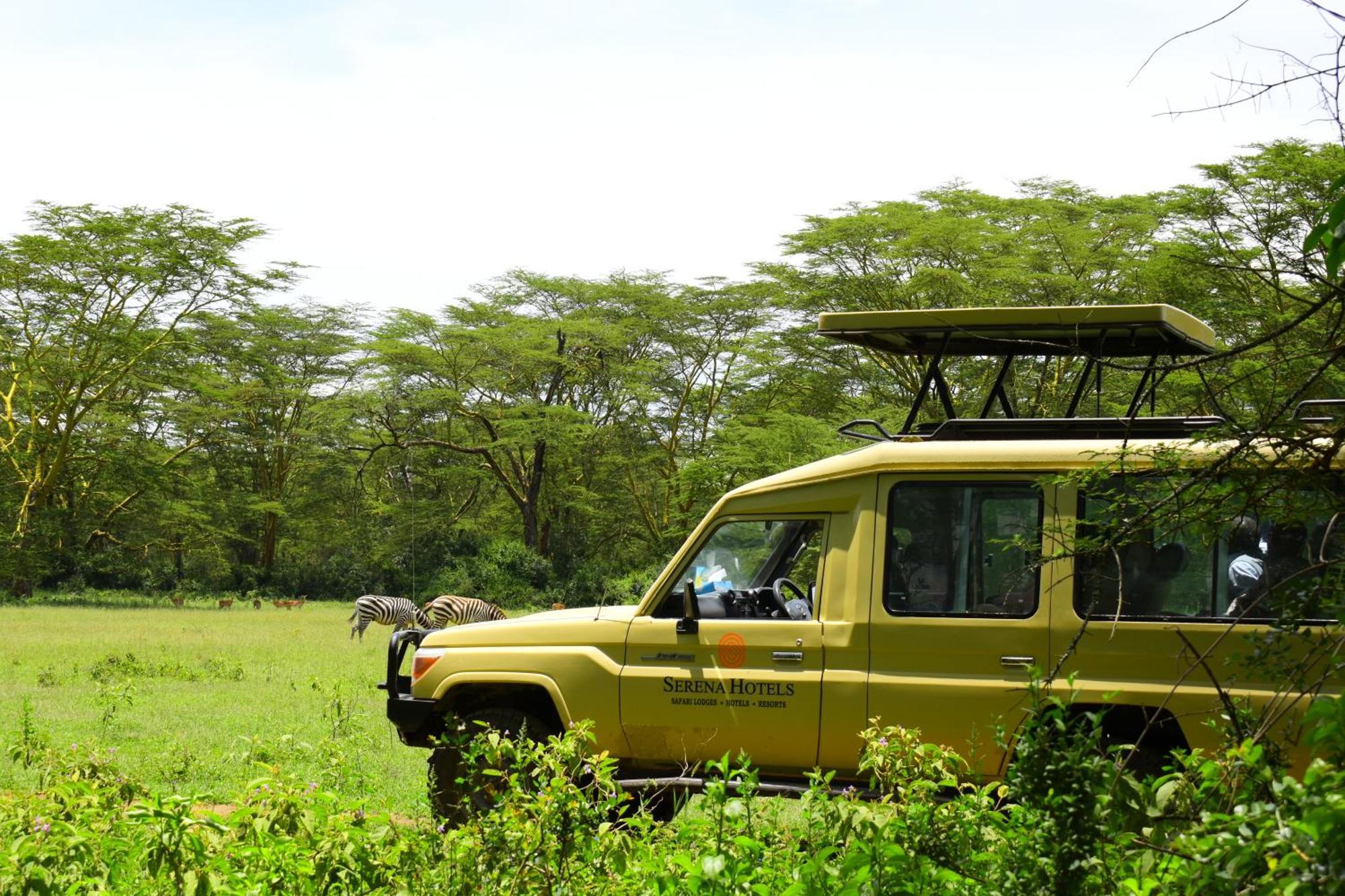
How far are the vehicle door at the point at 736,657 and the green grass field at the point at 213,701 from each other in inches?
43.0

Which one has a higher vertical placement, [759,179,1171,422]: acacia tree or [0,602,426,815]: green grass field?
[759,179,1171,422]: acacia tree

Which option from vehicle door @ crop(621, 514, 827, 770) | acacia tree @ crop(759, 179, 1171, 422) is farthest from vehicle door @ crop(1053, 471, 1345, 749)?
acacia tree @ crop(759, 179, 1171, 422)

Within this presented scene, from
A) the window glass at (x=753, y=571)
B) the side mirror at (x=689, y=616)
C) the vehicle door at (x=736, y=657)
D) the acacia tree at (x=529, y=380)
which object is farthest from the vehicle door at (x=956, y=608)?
the acacia tree at (x=529, y=380)

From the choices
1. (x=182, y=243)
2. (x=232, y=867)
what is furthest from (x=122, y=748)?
(x=182, y=243)

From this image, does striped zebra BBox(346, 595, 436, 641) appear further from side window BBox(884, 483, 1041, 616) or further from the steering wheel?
side window BBox(884, 483, 1041, 616)

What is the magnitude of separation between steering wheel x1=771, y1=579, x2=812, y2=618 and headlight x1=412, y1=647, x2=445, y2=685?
156 cm

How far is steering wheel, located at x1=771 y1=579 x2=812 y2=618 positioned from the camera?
21.1ft

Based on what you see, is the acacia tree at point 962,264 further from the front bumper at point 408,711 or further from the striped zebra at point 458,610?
the front bumper at point 408,711

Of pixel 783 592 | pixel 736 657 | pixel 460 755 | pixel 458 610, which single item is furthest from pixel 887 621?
pixel 458 610

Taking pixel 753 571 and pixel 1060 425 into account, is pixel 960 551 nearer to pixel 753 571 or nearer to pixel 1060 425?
pixel 1060 425

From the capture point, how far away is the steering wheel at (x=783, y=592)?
6438 millimetres

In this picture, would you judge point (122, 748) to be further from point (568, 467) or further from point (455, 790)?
point (568, 467)

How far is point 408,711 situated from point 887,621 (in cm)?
230

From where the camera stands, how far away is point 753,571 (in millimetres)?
6578
